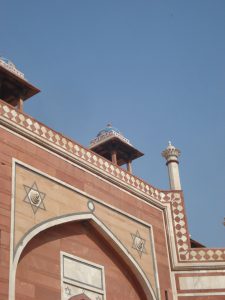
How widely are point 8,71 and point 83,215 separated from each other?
10.9 ft

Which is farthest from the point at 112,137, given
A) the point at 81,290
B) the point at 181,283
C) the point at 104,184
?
the point at 81,290

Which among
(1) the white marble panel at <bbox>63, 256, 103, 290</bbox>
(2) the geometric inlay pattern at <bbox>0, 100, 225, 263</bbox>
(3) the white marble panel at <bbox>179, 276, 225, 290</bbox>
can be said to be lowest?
(1) the white marble panel at <bbox>63, 256, 103, 290</bbox>

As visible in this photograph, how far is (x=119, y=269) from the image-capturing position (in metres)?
11.8

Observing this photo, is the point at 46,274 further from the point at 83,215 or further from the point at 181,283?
the point at 181,283

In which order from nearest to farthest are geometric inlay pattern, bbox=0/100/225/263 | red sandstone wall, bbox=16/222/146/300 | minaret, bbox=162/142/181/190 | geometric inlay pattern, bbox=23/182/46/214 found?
red sandstone wall, bbox=16/222/146/300 → geometric inlay pattern, bbox=23/182/46/214 → geometric inlay pattern, bbox=0/100/225/263 → minaret, bbox=162/142/181/190

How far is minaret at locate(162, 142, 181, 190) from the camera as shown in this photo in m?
14.3

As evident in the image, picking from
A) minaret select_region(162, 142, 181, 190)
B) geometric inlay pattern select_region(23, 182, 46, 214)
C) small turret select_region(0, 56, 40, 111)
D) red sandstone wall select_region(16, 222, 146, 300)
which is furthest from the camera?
minaret select_region(162, 142, 181, 190)

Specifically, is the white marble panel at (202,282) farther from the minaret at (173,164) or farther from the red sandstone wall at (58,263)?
the minaret at (173,164)

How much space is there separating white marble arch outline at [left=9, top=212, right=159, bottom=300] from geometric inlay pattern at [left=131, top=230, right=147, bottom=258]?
348 mm

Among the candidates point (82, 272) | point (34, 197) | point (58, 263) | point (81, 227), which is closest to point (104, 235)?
point (81, 227)

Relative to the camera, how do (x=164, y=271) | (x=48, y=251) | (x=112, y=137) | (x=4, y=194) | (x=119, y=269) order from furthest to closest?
(x=112, y=137) < (x=164, y=271) < (x=119, y=269) < (x=48, y=251) < (x=4, y=194)

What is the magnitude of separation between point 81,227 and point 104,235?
55 cm

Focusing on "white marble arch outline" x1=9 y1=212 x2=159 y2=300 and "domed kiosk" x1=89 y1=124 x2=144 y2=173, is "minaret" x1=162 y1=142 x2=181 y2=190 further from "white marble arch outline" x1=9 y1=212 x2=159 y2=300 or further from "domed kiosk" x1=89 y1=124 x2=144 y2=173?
"white marble arch outline" x1=9 y1=212 x2=159 y2=300

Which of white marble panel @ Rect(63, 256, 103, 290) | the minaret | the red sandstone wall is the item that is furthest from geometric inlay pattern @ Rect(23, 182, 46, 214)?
the minaret
